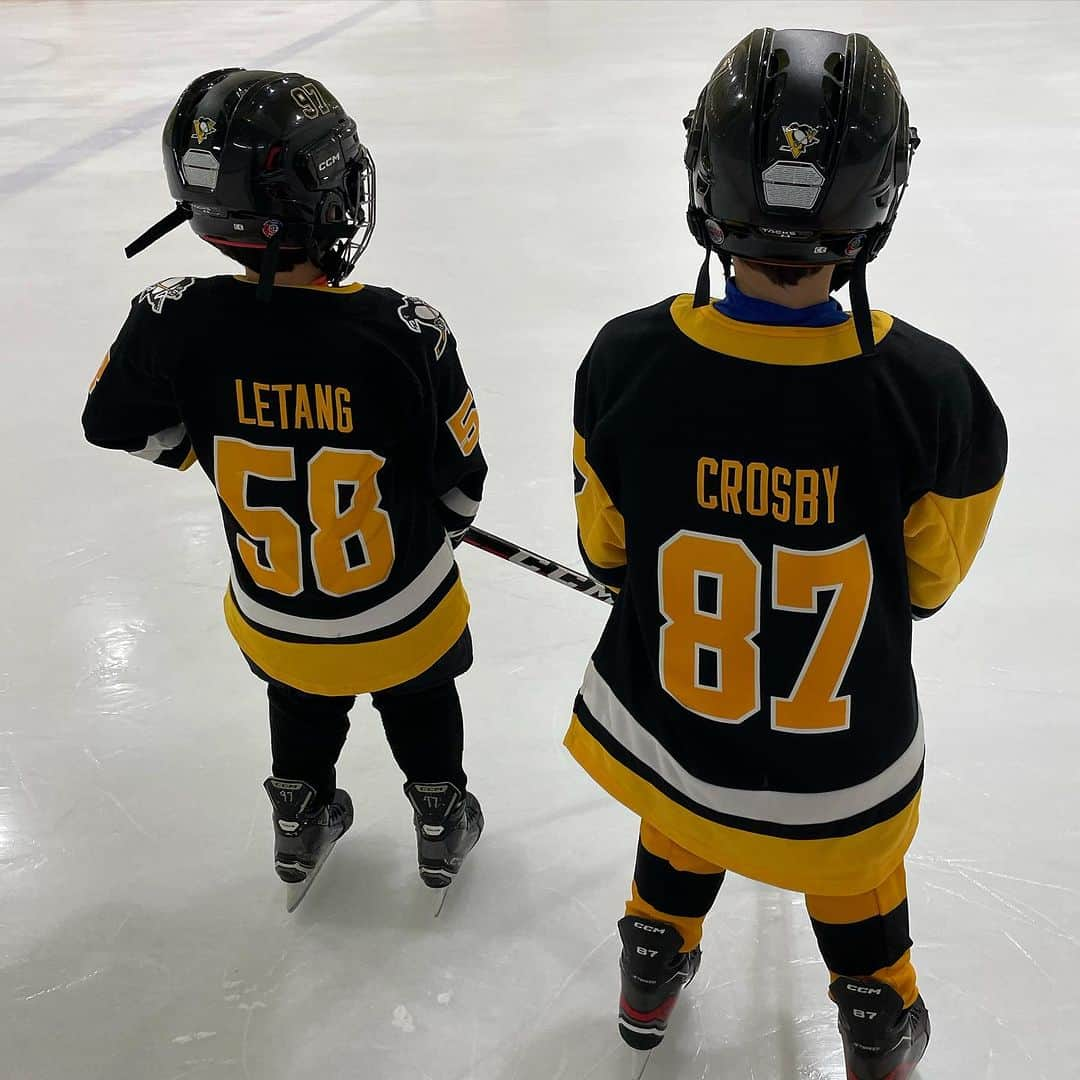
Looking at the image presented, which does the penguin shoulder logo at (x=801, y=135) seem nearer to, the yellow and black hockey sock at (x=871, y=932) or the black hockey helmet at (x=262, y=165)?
the black hockey helmet at (x=262, y=165)

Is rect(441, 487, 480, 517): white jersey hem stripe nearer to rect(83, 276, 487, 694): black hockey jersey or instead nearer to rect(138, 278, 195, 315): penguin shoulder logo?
rect(83, 276, 487, 694): black hockey jersey

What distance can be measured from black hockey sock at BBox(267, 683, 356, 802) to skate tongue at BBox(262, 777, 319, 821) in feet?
0.04

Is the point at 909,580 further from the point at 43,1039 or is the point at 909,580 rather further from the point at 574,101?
the point at 574,101

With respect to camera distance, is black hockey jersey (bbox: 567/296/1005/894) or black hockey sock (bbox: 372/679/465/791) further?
black hockey sock (bbox: 372/679/465/791)

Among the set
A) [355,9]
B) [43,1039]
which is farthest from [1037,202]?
[355,9]

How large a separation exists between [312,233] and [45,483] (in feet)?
5.29

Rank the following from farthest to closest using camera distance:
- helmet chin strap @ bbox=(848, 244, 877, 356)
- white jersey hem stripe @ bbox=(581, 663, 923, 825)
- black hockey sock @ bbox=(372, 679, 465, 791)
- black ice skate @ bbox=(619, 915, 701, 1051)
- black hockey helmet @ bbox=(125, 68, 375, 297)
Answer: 1. black hockey sock @ bbox=(372, 679, 465, 791)
2. black ice skate @ bbox=(619, 915, 701, 1051)
3. black hockey helmet @ bbox=(125, 68, 375, 297)
4. white jersey hem stripe @ bbox=(581, 663, 923, 825)
5. helmet chin strap @ bbox=(848, 244, 877, 356)

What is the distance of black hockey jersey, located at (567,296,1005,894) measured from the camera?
0.88 meters

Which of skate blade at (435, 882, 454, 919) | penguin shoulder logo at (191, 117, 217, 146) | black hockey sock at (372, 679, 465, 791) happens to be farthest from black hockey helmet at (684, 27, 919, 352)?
skate blade at (435, 882, 454, 919)

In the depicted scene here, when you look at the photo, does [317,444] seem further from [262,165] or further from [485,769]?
[485,769]

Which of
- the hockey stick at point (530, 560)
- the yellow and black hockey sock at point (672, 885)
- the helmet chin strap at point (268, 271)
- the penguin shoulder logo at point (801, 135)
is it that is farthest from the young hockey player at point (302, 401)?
the penguin shoulder logo at point (801, 135)

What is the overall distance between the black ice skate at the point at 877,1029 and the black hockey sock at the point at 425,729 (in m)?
0.56

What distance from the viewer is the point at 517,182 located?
4449mm

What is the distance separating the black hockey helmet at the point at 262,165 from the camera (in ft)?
3.72
